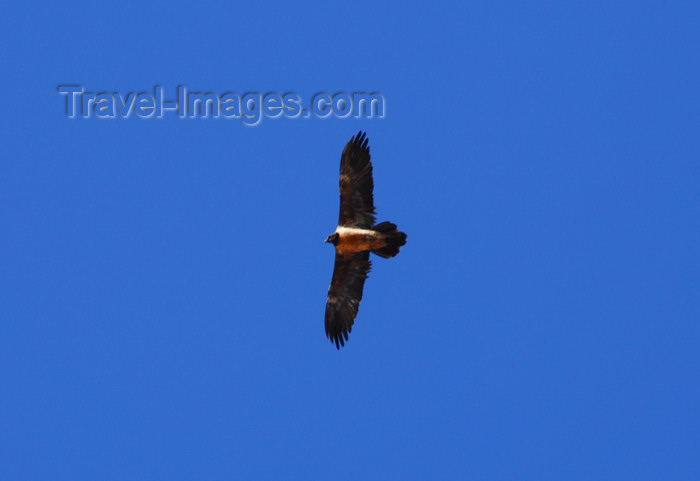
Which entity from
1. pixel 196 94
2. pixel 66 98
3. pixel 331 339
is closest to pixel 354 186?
pixel 331 339

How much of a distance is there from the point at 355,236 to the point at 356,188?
48.5 inches

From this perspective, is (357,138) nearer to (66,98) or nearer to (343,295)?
(343,295)

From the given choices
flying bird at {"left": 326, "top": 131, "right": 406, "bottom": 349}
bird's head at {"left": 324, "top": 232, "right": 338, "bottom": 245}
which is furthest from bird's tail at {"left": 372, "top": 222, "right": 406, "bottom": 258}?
bird's head at {"left": 324, "top": 232, "right": 338, "bottom": 245}

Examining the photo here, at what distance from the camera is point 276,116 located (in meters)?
32.8

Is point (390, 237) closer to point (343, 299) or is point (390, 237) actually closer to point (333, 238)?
point (333, 238)

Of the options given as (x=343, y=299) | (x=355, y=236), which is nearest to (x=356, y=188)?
(x=355, y=236)

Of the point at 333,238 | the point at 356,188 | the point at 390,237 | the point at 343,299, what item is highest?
the point at 356,188

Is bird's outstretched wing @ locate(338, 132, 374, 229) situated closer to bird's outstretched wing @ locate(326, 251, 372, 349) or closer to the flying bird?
the flying bird

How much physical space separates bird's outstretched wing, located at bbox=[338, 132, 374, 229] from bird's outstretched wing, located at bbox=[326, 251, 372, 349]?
4.48 ft

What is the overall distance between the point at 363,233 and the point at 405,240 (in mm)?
1085

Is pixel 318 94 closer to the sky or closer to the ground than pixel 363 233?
closer to the sky

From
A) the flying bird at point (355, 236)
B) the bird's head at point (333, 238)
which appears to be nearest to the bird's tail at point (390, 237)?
the flying bird at point (355, 236)

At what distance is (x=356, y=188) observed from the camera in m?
29.0

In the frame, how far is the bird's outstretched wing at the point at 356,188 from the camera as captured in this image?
28938mm
